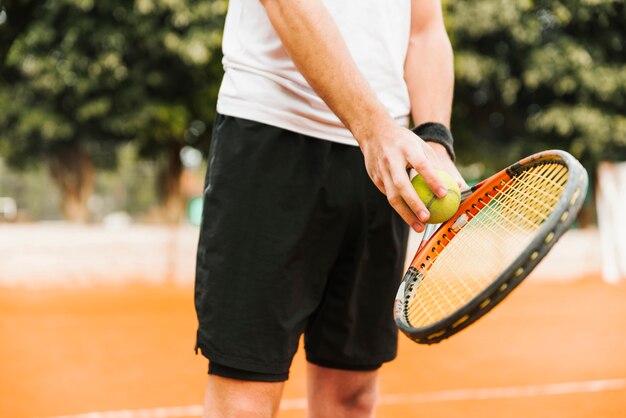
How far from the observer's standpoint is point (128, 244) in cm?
1048

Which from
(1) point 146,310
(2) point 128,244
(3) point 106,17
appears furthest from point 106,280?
(3) point 106,17

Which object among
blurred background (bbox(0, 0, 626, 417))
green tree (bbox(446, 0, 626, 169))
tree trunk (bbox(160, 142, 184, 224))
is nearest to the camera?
blurred background (bbox(0, 0, 626, 417))

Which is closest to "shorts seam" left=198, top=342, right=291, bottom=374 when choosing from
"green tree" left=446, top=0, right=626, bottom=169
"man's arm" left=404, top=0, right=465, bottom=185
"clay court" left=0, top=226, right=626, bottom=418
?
"man's arm" left=404, top=0, right=465, bottom=185

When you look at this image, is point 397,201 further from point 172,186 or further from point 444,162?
point 172,186

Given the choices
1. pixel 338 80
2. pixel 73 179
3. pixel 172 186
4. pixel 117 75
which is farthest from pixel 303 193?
pixel 73 179

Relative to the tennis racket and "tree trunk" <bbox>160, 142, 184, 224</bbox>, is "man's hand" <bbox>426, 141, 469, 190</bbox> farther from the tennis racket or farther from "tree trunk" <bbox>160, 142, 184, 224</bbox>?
"tree trunk" <bbox>160, 142, 184, 224</bbox>

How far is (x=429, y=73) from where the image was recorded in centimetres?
163

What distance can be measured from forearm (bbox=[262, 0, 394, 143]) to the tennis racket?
30 centimetres

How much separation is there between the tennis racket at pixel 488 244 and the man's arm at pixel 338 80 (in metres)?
0.15

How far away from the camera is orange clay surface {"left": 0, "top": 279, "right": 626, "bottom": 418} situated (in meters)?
3.50

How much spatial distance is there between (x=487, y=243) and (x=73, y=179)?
50.2 ft

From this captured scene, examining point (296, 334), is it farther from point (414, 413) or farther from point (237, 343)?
point (414, 413)

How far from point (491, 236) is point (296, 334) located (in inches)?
17.0

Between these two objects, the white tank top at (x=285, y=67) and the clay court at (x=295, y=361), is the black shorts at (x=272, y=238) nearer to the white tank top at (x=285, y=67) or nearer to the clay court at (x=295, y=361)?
the white tank top at (x=285, y=67)
